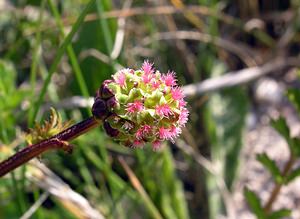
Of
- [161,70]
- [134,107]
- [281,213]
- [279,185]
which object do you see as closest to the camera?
[134,107]

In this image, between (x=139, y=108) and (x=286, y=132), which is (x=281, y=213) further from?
(x=139, y=108)

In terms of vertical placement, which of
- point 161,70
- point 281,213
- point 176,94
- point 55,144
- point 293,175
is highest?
point 161,70

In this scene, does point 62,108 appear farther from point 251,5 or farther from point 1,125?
point 251,5

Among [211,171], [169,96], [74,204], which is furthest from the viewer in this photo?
[211,171]

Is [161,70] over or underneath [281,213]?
over

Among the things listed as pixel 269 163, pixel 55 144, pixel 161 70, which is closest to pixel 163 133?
pixel 55 144

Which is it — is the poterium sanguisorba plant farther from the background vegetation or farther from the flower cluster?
the background vegetation

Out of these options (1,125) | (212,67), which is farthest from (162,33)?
(1,125)
